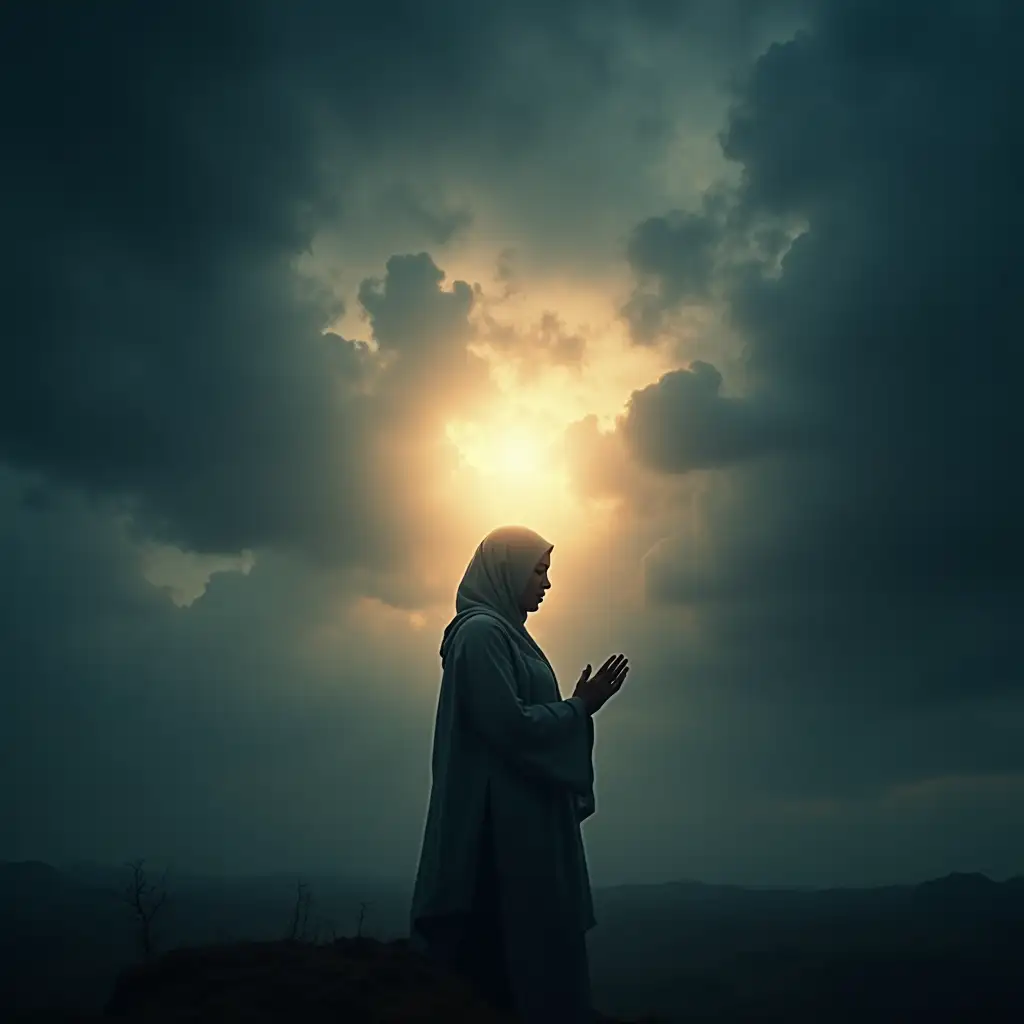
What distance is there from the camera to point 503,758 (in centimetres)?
595

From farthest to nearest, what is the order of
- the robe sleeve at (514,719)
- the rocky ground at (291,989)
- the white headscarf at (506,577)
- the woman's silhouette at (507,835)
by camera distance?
the white headscarf at (506,577), the robe sleeve at (514,719), the woman's silhouette at (507,835), the rocky ground at (291,989)

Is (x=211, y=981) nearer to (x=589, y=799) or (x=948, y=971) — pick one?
(x=589, y=799)

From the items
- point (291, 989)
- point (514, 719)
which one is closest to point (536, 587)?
point (514, 719)

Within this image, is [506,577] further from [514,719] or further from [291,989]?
[291,989]

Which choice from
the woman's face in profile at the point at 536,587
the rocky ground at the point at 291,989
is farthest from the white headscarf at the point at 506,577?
the rocky ground at the point at 291,989

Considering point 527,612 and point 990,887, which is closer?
point 527,612

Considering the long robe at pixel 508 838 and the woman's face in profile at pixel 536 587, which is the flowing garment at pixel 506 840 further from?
the woman's face in profile at pixel 536 587

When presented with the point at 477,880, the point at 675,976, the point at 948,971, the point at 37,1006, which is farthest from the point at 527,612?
the point at 948,971

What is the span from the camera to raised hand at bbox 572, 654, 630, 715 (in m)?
6.24

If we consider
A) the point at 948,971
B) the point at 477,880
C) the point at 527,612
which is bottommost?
the point at 477,880

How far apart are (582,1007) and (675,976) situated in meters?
51.0

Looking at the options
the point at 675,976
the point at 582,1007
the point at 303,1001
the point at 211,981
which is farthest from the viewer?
the point at 675,976

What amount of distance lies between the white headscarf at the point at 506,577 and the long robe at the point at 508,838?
43cm

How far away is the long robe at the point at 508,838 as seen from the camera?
5656 millimetres
